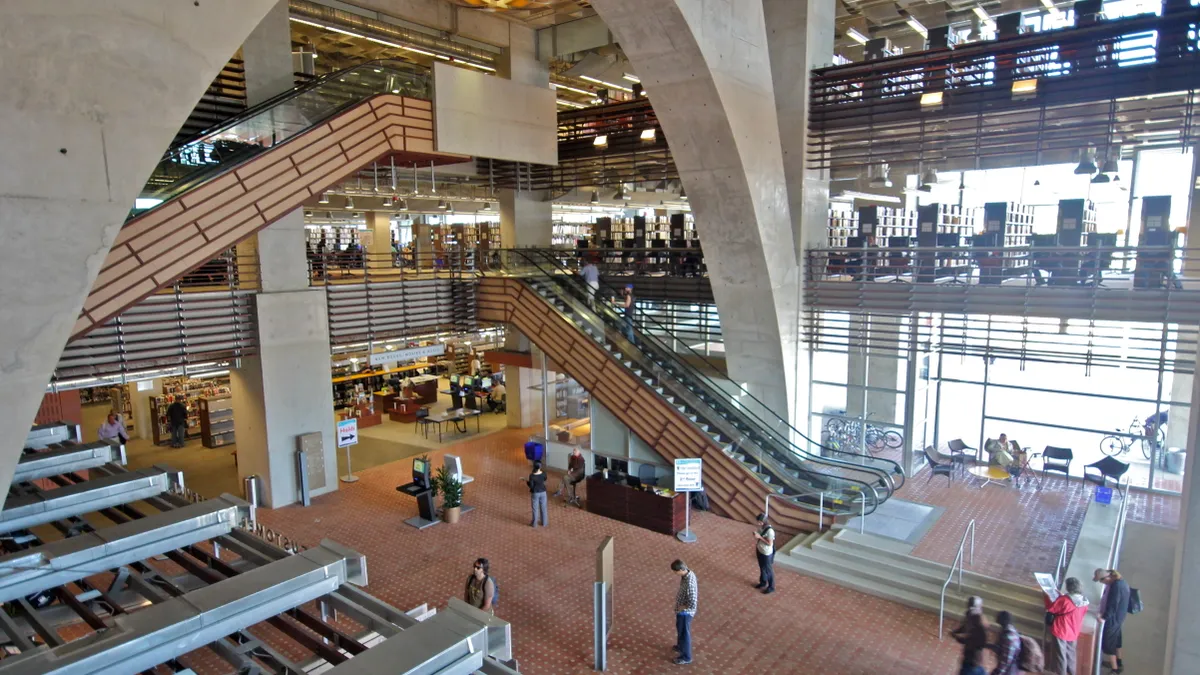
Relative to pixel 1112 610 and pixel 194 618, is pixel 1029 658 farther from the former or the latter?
pixel 194 618

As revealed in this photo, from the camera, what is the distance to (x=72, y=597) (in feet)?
9.37

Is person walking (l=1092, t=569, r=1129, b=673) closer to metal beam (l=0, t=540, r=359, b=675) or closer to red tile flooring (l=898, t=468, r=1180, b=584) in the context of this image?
red tile flooring (l=898, t=468, r=1180, b=584)

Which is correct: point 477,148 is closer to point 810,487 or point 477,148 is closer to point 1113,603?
point 810,487

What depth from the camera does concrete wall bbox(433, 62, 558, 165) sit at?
480 inches

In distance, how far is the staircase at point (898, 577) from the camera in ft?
27.9

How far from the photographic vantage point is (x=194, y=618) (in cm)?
239

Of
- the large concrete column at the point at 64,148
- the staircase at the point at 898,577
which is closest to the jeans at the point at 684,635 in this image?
the staircase at the point at 898,577

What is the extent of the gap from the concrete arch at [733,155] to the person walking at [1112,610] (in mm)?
5859

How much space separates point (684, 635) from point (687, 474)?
126 inches

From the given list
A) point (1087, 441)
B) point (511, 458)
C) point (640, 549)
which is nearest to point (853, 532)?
point (640, 549)

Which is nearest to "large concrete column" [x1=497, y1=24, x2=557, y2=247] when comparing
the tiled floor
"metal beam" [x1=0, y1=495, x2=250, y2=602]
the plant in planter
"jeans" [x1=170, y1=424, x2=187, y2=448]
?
the tiled floor

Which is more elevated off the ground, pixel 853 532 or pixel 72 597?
pixel 72 597

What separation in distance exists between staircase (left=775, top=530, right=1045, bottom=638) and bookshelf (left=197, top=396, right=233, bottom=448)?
13.3 meters

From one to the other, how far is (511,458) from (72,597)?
12.7 metres
